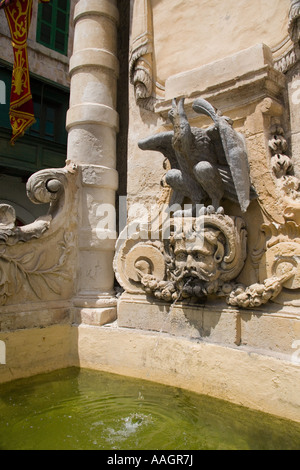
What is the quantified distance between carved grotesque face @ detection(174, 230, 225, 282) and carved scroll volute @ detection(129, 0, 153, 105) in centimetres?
194

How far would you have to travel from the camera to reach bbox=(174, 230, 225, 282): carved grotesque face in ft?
9.20

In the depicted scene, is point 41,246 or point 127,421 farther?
point 41,246

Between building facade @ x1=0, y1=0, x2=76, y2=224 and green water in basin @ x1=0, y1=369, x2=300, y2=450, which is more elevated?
building facade @ x1=0, y1=0, x2=76, y2=224

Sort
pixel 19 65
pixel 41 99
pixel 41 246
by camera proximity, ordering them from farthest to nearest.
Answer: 1. pixel 41 99
2. pixel 19 65
3. pixel 41 246

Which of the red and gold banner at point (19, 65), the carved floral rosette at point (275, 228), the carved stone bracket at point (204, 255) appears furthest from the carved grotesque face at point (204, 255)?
the red and gold banner at point (19, 65)

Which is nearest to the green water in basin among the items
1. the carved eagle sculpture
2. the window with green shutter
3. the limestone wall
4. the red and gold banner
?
the carved eagle sculpture

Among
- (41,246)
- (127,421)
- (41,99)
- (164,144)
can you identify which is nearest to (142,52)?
(164,144)

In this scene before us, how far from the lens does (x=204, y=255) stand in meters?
2.81

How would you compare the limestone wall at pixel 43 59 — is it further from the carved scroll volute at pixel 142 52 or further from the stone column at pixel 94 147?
the carved scroll volute at pixel 142 52

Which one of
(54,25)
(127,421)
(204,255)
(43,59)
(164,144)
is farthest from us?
(54,25)

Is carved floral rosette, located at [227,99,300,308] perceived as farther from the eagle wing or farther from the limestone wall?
the limestone wall

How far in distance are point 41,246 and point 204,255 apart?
163cm

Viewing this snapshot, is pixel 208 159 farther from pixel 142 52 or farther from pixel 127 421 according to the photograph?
pixel 127 421

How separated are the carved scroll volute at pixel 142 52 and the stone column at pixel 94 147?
34cm
